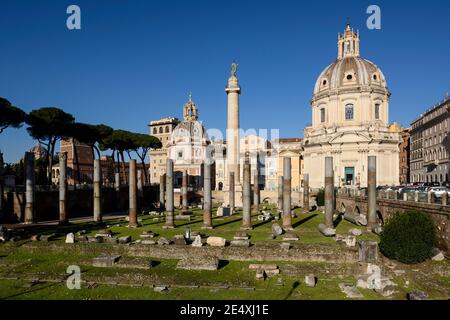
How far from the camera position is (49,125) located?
136 ft

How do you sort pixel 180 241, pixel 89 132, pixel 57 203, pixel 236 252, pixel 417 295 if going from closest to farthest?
pixel 417 295, pixel 236 252, pixel 180 241, pixel 57 203, pixel 89 132

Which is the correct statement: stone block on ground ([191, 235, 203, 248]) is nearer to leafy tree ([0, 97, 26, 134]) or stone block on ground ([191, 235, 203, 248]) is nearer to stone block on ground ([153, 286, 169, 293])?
stone block on ground ([153, 286, 169, 293])

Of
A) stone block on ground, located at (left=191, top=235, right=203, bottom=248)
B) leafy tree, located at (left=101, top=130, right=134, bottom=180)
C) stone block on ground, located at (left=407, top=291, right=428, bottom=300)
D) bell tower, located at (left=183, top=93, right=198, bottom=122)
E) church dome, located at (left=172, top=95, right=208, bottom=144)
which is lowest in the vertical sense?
stone block on ground, located at (left=407, top=291, right=428, bottom=300)

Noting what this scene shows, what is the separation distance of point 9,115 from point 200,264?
29974mm

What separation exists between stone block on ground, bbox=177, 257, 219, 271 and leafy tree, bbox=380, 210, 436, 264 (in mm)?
7943

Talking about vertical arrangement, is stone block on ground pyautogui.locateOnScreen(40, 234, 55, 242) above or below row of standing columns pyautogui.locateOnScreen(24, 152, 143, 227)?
below

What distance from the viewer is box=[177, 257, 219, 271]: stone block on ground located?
52.9 ft

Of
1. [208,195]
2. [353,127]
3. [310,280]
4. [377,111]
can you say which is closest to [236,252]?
[310,280]

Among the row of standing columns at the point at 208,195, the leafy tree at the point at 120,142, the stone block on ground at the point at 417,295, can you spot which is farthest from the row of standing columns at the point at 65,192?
the leafy tree at the point at 120,142

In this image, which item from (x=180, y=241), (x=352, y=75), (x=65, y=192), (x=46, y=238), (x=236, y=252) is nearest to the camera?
(x=236, y=252)

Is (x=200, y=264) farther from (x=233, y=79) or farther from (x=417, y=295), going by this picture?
(x=233, y=79)

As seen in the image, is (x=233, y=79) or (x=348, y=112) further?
(x=348, y=112)

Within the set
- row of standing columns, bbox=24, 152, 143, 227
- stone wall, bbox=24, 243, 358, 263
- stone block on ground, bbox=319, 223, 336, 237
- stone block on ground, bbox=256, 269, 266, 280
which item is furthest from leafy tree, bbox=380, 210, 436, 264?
row of standing columns, bbox=24, 152, 143, 227
